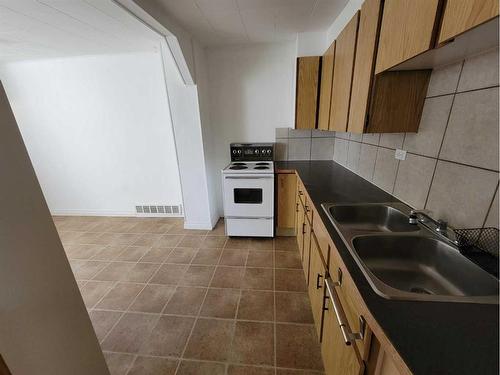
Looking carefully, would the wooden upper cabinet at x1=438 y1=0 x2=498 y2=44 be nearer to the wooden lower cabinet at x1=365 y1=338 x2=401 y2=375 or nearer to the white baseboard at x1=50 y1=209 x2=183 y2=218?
the wooden lower cabinet at x1=365 y1=338 x2=401 y2=375

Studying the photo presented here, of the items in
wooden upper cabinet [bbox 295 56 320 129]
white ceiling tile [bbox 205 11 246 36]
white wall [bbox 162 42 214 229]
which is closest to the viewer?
white ceiling tile [bbox 205 11 246 36]

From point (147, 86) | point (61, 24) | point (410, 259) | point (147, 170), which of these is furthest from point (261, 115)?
point (410, 259)

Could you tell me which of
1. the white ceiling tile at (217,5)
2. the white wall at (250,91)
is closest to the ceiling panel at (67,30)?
the white ceiling tile at (217,5)

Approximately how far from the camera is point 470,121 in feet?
2.77

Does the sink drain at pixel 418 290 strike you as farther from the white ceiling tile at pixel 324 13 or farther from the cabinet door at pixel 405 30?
the white ceiling tile at pixel 324 13

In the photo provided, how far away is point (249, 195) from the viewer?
2.44 meters

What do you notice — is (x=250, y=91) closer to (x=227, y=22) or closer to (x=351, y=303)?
(x=227, y=22)

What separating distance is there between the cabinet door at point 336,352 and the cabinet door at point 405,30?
3.66 feet

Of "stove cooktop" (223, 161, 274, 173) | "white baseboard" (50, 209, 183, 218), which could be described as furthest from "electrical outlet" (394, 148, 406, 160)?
"white baseboard" (50, 209, 183, 218)

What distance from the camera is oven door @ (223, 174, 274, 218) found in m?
2.31

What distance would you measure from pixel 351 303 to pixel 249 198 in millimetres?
1767

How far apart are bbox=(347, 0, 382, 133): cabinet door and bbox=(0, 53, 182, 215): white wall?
2.41 meters

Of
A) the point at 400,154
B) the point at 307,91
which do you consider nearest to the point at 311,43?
the point at 307,91

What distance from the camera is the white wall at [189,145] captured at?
2.39m
